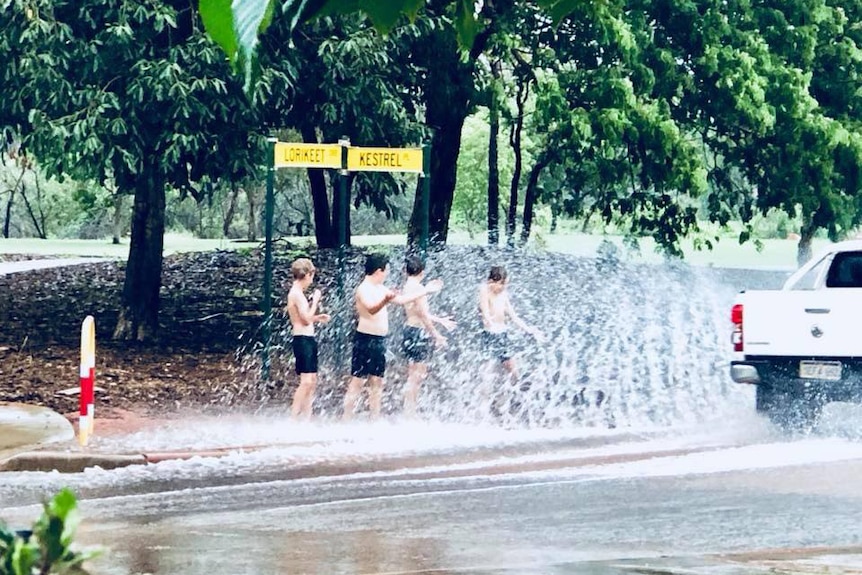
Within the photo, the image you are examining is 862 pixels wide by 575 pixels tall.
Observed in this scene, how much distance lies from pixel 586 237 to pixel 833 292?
67.4 m

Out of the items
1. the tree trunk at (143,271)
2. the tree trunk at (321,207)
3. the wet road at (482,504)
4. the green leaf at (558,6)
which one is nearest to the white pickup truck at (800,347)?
the wet road at (482,504)

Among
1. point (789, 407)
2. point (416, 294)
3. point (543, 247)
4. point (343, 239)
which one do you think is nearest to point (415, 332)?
point (416, 294)

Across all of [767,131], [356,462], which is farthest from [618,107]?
[356,462]

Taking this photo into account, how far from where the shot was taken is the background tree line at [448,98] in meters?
18.5

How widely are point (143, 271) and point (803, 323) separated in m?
10.3

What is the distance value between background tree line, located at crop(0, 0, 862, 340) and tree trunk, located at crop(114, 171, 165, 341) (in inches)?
1.3

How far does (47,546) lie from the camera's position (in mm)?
3531

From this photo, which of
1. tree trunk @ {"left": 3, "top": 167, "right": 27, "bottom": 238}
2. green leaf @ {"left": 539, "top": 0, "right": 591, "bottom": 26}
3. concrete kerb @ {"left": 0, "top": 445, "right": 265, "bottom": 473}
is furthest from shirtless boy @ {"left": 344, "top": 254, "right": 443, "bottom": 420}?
tree trunk @ {"left": 3, "top": 167, "right": 27, "bottom": 238}

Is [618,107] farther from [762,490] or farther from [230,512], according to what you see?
[230,512]

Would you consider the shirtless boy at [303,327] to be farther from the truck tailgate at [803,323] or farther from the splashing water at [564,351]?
the truck tailgate at [803,323]

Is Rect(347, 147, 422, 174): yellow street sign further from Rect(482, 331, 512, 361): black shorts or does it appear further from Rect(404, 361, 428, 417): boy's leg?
Rect(404, 361, 428, 417): boy's leg

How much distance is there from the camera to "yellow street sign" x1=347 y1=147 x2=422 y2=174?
53.4ft

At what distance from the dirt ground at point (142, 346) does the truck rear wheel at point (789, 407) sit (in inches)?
213

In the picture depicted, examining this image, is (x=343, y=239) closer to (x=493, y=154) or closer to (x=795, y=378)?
(x=795, y=378)
